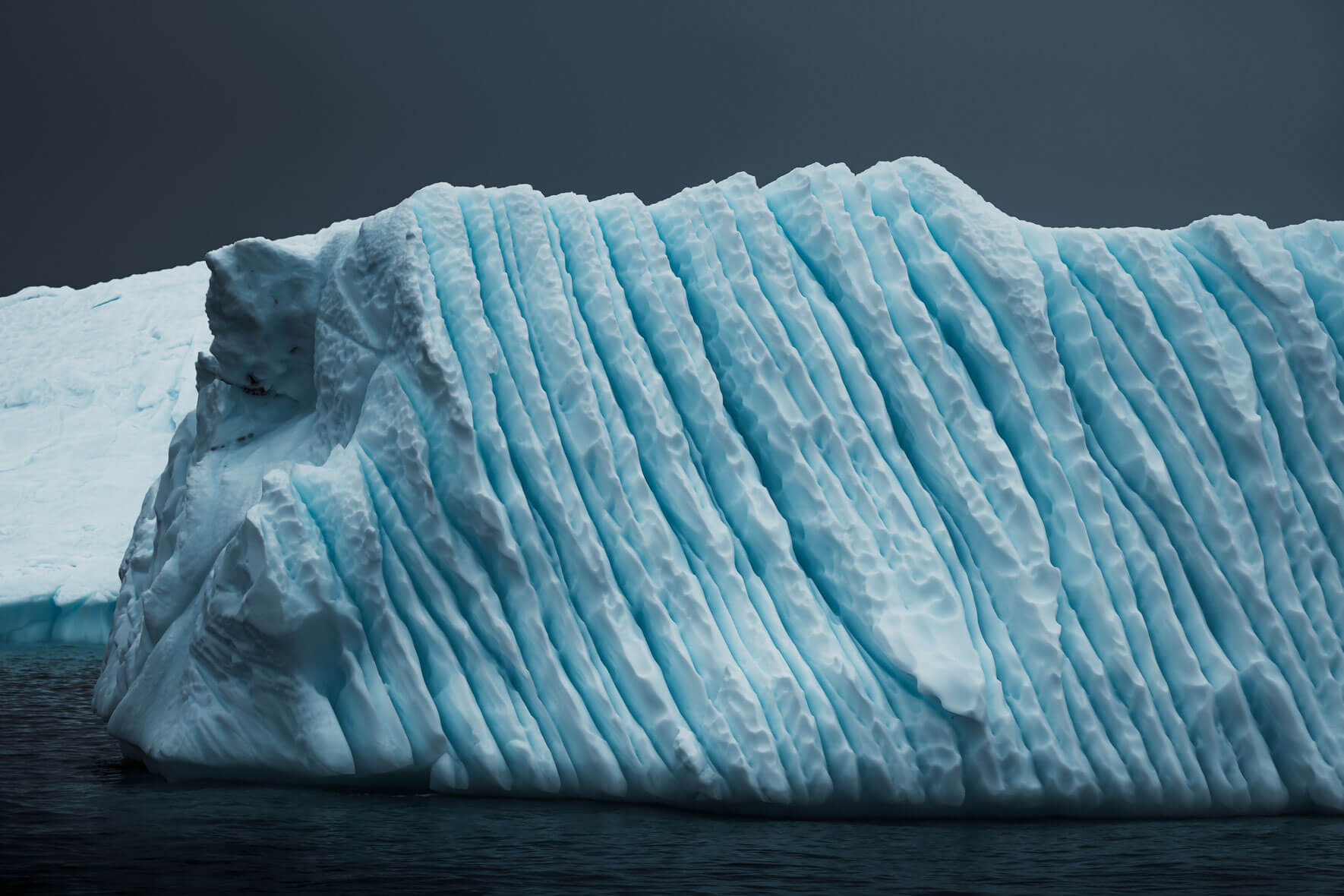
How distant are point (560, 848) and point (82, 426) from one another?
1074 cm

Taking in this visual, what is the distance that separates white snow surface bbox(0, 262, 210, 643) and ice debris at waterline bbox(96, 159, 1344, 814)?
5.91m

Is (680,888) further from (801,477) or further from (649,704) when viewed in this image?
(801,477)

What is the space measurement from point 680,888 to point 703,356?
2.16 metres

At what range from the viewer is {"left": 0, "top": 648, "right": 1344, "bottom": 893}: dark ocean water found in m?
3.62

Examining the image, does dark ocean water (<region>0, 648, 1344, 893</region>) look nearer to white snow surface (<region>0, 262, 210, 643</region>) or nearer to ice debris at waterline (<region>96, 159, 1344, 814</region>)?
ice debris at waterline (<region>96, 159, 1344, 814</region>)

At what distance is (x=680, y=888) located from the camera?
3559 mm

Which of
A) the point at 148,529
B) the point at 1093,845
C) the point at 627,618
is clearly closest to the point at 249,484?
the point at 148,529

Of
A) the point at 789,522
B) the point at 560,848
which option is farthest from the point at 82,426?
the point at 560,848

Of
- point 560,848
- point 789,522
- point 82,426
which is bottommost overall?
point 560,848

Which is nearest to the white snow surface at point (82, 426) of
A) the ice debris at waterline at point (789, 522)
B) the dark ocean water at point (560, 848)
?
the ice debris at waterline at point (789, 522)

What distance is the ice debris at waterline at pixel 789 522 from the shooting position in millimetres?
4598

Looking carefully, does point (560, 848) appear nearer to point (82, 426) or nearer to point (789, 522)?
point (789, 522)

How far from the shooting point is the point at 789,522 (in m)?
4.94

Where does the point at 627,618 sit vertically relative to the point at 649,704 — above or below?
above
